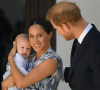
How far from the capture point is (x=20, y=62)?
2475 millimetres

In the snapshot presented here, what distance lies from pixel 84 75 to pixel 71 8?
1.65 feet

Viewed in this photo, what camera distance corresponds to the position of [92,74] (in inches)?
79.2

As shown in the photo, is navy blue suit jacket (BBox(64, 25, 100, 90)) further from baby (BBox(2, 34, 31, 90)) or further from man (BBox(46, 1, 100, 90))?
baby (BBox(2, 34, 31, 90))

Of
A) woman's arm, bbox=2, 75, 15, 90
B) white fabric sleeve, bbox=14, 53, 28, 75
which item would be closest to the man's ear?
white fabric sleeve, bbox=14, 53, 28, 75

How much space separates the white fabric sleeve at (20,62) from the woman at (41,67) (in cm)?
5

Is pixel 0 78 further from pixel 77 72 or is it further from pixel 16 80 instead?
pixel 77 72

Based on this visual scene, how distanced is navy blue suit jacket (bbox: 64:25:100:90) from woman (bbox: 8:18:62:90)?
9.1 inches

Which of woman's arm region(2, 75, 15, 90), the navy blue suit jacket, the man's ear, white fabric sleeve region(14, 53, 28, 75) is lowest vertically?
woman's arm region(2, 75, 15, 90)

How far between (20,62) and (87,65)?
688 mm

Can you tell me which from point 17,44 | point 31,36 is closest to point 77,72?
point 31,36

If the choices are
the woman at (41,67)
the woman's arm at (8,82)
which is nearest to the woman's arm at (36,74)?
the woman at (41,67)

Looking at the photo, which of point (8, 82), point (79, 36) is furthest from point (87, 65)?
point (8, 82)

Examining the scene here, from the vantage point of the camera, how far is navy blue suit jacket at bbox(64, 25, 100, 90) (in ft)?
6.40

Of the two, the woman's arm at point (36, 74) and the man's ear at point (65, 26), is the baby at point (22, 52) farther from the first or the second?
the man's ear at point (65, 26)
